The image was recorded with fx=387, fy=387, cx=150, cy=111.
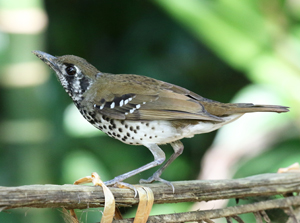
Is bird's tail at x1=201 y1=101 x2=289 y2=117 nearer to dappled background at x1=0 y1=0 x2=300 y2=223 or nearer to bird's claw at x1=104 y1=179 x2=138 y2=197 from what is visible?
bird's claw at x1=104 y1=179 x2=138 y2=197

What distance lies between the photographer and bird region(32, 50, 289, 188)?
197 centimetres

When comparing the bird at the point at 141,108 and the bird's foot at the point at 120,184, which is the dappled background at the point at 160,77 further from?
the bird's foot at the point at 120,184

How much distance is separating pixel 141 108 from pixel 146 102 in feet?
0.15

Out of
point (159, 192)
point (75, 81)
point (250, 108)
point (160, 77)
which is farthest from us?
point (160, 77)

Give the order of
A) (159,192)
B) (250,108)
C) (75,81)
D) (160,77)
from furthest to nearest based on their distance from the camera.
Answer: (160,77), (75,81), (250,108), (159,192)

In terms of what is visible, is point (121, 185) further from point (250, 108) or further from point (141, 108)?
point (250, 108)

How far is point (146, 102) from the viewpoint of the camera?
204 cm

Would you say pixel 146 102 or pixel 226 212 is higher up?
pixel 146 102

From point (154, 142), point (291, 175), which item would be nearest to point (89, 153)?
point (154, 142)

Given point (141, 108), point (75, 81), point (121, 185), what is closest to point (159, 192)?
point (121, 185)

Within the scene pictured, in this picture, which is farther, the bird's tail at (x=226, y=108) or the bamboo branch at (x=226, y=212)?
the bird's tail at (x=226, y=108)

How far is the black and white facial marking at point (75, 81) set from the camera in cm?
209

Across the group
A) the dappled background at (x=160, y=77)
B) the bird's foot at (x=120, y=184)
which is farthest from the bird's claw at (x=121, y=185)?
the dappled background at (x=160, y=77)

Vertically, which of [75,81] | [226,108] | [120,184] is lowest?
[120,184]
